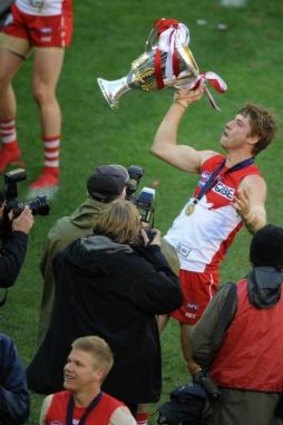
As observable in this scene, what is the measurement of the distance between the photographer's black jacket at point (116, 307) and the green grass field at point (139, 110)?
3.67 feet

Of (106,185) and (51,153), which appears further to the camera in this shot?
(51,153)

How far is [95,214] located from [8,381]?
1.16 meters

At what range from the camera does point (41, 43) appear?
→ 849 cm

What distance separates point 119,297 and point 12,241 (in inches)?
28.8

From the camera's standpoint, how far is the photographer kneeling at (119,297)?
5.22 meters

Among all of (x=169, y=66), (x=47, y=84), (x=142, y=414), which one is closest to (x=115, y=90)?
(x=169, y=66)

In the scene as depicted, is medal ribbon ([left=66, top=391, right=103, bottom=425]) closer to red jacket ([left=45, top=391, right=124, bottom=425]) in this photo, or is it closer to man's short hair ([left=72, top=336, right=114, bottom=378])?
red jacket ([left=45, top=391, right=124, bottom=425])

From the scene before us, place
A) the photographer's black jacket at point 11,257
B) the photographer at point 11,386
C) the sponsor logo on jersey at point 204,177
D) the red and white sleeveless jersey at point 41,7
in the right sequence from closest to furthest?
1. the photographer at point 11,386
2. the photographer's black jacket at point 11,257
3. the sponsor logo on jersey at point 204,177
4. the red and white sleeveless jersey at point 41,7

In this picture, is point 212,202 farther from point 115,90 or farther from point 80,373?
point 80,373

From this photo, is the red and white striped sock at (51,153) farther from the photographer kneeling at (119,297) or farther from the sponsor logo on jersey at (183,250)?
the photographer kneeling at (119,297)

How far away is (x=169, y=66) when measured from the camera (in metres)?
6.40

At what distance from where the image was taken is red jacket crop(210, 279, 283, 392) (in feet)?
17.2

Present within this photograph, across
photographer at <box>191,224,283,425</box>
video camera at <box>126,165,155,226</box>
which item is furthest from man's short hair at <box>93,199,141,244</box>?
photographer at <box>191,224,283,425</box>

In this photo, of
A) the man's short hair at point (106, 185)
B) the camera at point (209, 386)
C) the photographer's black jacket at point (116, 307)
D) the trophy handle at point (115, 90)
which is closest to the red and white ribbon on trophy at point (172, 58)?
the trophy handle at point (115, 90)
